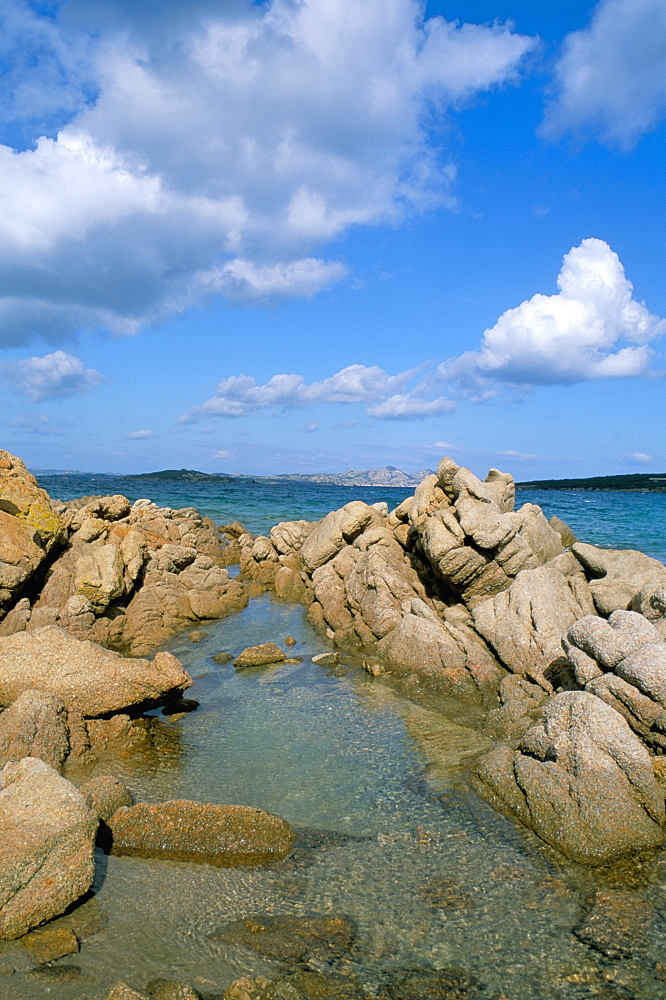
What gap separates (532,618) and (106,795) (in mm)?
10770

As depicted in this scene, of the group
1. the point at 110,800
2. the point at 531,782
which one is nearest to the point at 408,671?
the point at 531,782

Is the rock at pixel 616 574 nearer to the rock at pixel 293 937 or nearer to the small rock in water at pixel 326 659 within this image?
the small rock in water at pixel 326 659

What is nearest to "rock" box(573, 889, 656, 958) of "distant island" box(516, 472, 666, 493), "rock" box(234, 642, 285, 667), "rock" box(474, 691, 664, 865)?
"rock" box(474, 691, 664, 865)

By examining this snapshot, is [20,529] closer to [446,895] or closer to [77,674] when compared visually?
[77,674]

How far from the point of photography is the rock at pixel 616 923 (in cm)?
730

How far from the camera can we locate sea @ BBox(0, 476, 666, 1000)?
683cm

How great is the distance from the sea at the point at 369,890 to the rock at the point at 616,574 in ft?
19.3

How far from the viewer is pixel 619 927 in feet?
Result: 24.9

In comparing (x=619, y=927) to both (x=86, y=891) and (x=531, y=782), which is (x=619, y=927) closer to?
(x=531, y=782)

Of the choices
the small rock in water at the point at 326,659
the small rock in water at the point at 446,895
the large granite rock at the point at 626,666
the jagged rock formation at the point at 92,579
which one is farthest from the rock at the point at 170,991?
the jagged rock formation at the point at 92,579

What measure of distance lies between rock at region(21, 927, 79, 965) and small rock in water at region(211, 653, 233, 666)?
10839mm

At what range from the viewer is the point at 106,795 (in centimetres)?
979

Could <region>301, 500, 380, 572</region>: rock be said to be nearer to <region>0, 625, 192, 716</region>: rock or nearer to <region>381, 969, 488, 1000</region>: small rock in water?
<region>0, 625, 192, 716</region>: rock

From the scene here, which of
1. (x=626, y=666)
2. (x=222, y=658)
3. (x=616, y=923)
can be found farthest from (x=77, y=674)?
(x=626, y=666)
